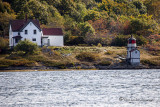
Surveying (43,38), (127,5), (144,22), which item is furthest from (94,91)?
(127,5)

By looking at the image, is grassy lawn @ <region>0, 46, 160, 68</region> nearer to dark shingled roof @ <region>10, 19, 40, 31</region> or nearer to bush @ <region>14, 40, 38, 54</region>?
bush @ <region>14, 40, 38, 54</region>

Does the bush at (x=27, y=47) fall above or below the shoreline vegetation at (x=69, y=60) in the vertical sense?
above

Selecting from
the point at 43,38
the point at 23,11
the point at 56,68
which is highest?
the point at 23,11

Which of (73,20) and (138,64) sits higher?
(73,20)

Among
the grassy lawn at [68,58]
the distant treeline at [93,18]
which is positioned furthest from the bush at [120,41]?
the grassy lawn at [68,58]

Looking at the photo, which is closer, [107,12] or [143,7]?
[107,12]

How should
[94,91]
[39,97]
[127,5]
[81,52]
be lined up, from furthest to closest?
[127,5] < [81,52] < [94,91] < [39,97]

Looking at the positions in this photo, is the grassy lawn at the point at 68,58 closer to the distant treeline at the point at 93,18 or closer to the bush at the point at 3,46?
the bush at the point at 3,46

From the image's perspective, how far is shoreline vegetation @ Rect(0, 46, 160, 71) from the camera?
7981 cm

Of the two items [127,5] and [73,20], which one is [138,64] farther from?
[127,5]

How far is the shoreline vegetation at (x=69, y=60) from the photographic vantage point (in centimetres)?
7981

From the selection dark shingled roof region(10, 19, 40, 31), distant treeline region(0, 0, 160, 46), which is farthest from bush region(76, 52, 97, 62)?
distant treeline region(0, 0, 160, 46)

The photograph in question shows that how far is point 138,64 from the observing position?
8406cm

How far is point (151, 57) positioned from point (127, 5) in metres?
58.5
